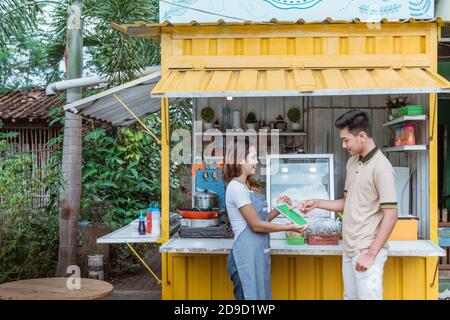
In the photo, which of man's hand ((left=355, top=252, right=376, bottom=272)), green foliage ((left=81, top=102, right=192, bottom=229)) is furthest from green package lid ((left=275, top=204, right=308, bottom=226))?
green foliage ((left=81, top=102, right=192, bottom=229))

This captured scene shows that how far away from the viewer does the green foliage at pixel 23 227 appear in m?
7.14

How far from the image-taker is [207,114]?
6.96 m

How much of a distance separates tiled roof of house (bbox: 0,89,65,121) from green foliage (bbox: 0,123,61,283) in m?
4.01

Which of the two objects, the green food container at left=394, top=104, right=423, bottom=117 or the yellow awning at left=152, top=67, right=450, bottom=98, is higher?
the yellow awning at left=152, top=67, right=450, bottom=98

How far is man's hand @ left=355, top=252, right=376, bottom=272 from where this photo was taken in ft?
12.6

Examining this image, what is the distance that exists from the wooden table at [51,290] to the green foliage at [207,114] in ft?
9.13

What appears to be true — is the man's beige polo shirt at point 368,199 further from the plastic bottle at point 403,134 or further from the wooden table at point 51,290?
the wooden table at point 51,290

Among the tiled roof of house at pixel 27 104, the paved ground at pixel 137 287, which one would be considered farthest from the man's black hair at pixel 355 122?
the tiled roof of house at pixel 27 104

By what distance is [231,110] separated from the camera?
7016 mm

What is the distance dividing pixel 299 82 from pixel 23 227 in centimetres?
481

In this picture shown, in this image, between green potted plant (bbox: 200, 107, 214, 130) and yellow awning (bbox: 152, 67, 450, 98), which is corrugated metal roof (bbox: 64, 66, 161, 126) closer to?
yellow awning (bbox: 152, 67, 450, 98)

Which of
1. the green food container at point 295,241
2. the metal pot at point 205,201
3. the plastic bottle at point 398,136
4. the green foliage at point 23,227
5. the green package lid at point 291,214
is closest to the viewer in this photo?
the green package lid at point 291,214

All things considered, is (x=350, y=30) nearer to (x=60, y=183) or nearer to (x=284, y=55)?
(x=284, y=55)

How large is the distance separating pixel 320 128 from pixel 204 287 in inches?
104
